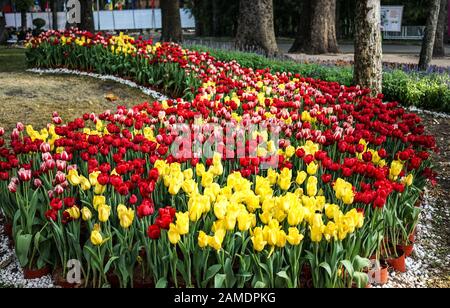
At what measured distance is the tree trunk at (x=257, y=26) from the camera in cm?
1586

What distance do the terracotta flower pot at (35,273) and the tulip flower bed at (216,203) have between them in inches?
1.3

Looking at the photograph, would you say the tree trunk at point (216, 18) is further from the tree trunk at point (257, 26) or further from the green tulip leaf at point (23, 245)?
the green tulip leaf at point (23, 245)

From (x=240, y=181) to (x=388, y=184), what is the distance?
101 cm

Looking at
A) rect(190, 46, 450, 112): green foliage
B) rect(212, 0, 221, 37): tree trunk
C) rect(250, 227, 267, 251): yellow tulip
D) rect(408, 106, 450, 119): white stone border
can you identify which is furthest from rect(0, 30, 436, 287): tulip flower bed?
rect(212, 0, 221, 37): tree trunk

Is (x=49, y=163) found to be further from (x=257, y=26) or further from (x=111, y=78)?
(x=257, y=26)

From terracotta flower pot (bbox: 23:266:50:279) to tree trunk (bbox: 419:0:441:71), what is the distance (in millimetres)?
11367

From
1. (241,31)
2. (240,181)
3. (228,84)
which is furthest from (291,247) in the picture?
(241,31)

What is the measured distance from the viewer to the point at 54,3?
27.7 m

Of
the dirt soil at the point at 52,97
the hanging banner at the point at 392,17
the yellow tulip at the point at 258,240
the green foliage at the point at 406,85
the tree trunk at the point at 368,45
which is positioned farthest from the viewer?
the hanging banner at the point at 392,17

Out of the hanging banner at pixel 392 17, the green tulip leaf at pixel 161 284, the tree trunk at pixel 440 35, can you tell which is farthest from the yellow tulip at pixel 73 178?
the hanging banner at pixel 392 17

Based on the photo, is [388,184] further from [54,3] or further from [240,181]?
[54,3]

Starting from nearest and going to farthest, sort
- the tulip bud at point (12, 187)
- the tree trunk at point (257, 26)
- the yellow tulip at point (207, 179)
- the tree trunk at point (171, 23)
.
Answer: the yellow tulip at point (207, 179) → the tulip bud at point (12, 187) → the tree trunk at point (257, 26) → the tree trunk at point (171, 23)

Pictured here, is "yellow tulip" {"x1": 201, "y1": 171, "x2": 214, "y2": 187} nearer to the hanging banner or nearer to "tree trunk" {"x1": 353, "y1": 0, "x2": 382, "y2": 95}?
"tree trunk" {"x1": 353, "y1": 0, "x2": 382, "y2": 95}
